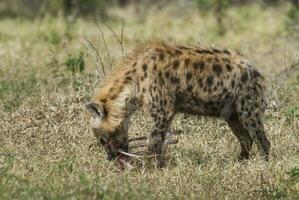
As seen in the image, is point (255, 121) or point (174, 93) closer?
point (174, 93)

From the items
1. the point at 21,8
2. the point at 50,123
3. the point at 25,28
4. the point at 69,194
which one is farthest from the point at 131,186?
the point at 21,8

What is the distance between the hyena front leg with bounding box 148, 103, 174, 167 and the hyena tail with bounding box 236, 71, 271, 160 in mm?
687

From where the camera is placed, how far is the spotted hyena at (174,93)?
7504 mm

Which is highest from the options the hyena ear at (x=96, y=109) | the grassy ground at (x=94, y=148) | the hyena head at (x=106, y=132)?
the hyena ear at (x=96, y=109)

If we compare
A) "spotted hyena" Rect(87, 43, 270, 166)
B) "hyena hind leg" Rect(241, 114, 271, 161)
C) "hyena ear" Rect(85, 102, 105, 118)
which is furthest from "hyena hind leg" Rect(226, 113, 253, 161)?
"hyena ear" Rect(85, 102, 105, 118)

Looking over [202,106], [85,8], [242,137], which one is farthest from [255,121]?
[85,8]

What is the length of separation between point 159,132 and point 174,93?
1.25 feet

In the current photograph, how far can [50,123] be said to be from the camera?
8828mm

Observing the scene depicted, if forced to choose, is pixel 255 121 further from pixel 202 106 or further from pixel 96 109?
pixel 96 109

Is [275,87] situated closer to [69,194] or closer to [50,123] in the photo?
[50,123]

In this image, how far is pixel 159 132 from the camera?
24.7 ft

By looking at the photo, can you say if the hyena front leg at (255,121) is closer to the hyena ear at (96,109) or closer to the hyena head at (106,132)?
the hyena head at (106,132)

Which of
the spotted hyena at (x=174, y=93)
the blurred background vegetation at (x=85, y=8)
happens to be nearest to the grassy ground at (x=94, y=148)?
the spotted hyena at (x=174, y=93)

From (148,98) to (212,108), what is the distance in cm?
64
